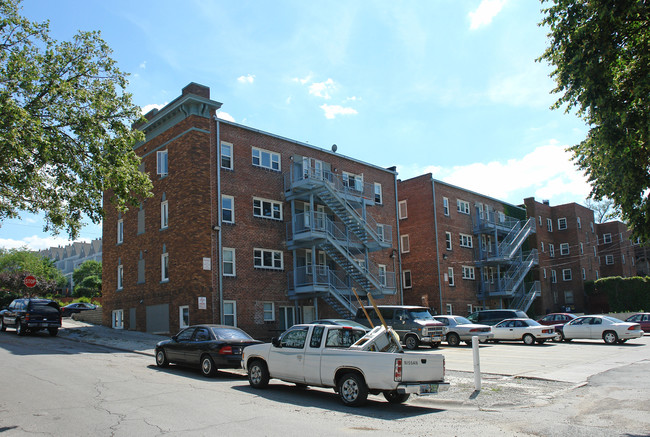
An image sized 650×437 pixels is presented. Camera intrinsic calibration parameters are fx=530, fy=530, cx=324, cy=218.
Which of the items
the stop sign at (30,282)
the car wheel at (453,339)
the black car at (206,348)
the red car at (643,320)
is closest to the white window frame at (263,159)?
the car wheel at (453,339)

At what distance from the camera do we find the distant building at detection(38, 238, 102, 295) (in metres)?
109

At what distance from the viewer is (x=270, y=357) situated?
12.2 metres

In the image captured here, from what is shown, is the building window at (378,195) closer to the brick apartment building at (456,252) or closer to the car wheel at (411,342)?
the brick apartment building at (456,252)

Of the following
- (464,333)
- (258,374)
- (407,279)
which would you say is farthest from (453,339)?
(407,279)

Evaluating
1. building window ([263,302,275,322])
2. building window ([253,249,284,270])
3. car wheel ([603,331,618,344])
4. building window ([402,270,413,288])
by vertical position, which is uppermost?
building window ([253,249,284,270])

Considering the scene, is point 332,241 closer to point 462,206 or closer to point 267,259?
point 267,259

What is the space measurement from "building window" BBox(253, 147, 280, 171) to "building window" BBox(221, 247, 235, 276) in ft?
16.8

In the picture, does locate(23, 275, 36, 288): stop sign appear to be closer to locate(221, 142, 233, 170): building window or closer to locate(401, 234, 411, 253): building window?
locate(221, 142, 233, 170): building window

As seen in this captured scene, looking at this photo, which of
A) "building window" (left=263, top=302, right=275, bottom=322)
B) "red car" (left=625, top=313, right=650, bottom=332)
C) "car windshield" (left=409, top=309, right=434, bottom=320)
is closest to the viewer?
"car windshield" (left=409, top=309, right=434, bottom=320)

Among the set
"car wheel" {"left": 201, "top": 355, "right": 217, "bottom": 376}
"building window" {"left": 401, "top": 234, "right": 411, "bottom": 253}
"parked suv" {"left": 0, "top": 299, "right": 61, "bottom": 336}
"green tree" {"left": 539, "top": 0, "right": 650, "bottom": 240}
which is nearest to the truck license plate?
"green tree" {"left": 539, "top": 0, "right": 650, "bottom": 240}

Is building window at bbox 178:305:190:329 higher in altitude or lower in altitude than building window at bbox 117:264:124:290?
lower

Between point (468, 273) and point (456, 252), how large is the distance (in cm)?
243

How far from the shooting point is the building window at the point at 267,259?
2788cm

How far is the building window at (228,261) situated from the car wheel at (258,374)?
1387 centimetres
